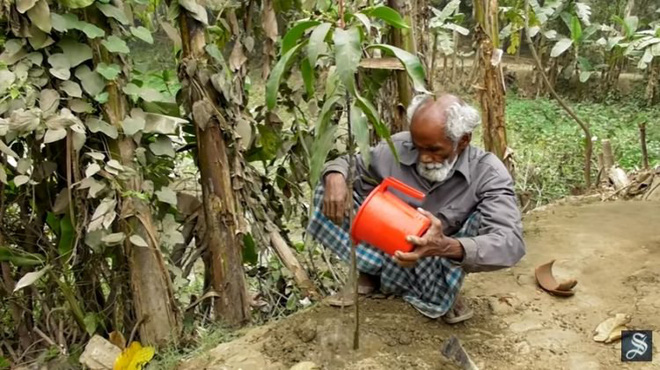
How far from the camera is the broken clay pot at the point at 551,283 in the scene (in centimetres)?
262

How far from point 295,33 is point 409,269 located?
3.25ft

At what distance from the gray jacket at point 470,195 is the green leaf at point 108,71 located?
0.71 metres

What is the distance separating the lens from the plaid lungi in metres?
2.24

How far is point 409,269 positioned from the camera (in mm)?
2396

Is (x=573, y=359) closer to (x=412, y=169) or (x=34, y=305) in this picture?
(x=412, y=169)

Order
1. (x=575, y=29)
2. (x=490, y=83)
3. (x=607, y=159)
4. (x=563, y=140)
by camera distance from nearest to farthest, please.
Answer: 1. (x=490, y=83)
2. (x=575, y=29)
3. (x=607, y=159)
4. (x=563, y=140)

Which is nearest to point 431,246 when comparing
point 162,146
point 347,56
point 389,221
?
point 389,221

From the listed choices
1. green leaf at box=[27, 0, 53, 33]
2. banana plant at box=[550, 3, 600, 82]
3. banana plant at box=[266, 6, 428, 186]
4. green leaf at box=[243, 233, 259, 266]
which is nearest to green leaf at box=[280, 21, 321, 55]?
banana plant at box=[266, 6, 428, 186]

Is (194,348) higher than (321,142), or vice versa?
(321,142)

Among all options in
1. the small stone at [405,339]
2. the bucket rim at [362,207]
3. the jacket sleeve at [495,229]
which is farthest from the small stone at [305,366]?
the jacket sleeve at [495,229]

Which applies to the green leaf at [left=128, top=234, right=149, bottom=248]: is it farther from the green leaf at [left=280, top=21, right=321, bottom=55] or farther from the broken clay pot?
the broken clay pot

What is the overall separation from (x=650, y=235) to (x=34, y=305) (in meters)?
2.70

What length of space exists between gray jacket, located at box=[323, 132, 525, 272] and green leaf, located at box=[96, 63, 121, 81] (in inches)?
28.1

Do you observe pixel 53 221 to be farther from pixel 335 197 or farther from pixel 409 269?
pixel 409 269
